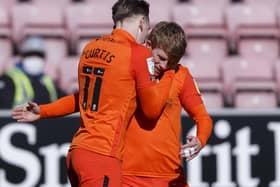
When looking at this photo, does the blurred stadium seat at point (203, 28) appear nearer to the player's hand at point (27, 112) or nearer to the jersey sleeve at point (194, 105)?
the jersey sleeve at point (194, 105)

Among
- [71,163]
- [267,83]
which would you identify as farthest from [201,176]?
[71,163]

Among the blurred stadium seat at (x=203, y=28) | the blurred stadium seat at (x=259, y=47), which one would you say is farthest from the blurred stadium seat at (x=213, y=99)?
the blurred stadium seat at (x=259, y=47)

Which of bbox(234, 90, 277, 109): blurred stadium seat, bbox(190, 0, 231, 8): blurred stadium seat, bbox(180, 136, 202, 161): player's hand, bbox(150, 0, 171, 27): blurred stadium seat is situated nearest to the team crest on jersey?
bbox(180, 136, 202, 161): player's hand

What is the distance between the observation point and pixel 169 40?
4.39 metres

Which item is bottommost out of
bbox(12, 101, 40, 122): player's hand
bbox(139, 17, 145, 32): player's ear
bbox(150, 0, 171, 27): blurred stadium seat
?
bbox(150, 0, 171, 27): blurred stadium seat

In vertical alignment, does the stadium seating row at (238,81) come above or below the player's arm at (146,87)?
below

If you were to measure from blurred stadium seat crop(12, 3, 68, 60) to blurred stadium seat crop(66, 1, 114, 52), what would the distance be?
3.7 inches

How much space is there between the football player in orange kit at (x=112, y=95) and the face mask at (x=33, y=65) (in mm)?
3595

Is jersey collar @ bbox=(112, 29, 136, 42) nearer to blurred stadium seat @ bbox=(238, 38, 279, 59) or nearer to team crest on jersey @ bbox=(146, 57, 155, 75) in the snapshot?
team crest on jersey @ bbox=(146, 57, 155, 75)

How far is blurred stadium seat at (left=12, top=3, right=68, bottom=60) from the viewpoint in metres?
8.33

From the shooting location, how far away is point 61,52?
8320 mm

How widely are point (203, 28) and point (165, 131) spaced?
4.24m

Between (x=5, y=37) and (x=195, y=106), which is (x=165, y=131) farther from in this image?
(x=5, y=37)

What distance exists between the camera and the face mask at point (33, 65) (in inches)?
306
